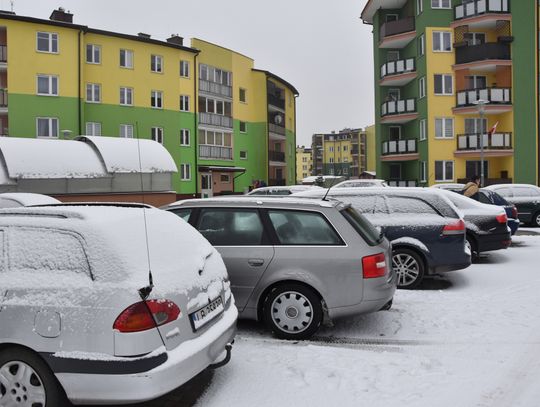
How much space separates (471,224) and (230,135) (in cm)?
3673

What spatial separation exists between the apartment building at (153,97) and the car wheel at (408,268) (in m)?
26.7

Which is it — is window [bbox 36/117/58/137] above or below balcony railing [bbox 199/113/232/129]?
below

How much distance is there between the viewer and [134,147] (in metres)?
25.5

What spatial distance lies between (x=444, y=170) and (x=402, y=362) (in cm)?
3225

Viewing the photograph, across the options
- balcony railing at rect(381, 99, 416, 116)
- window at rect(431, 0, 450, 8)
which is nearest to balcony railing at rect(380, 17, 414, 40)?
window at rect(431, 0, 450, 8)

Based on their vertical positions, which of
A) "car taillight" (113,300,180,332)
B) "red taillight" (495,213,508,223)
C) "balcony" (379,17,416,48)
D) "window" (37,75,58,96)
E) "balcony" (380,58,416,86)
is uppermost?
"balcony" (379,17,416,48)

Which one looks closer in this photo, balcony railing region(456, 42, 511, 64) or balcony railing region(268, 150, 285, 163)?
Answer: balcony railing region(456, 42, 511, 64)

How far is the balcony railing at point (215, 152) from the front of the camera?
4222cm

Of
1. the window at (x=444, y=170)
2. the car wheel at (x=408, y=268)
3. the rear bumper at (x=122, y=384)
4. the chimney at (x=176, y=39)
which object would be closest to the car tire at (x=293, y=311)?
the rear bumper at (x=122, y=384)

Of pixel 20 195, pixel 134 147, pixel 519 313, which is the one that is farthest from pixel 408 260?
pixel 134 147

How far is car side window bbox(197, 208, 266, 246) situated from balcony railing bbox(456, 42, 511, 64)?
32.6 meters

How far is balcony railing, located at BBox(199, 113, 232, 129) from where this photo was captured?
141ft

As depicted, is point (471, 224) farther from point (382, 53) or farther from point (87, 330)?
point (382, 53)

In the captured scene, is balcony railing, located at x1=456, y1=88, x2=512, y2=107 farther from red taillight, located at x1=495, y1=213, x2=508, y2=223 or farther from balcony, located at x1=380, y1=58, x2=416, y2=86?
red taillight, located at x1=495, y1=213, x2=508, y2=223
